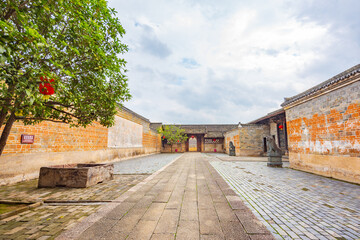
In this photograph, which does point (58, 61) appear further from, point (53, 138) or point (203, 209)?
point (53, 138)

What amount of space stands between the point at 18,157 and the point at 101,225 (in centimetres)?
475

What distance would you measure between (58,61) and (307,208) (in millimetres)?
5054

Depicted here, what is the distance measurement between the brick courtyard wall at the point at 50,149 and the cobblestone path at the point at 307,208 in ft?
21.4

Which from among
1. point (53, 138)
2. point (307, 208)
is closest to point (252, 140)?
point (307, 208)

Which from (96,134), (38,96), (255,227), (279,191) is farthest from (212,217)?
(96,134)

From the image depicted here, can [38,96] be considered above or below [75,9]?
below

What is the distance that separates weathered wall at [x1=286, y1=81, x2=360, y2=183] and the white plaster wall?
10439 millimetres

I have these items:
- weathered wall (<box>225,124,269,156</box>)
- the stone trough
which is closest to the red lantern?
the stone trough

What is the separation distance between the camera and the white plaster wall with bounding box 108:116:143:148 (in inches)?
416

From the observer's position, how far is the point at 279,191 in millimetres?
3975

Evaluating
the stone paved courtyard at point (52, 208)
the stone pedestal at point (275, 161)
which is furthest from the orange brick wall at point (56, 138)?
the stone pedestal at point (275, 161)

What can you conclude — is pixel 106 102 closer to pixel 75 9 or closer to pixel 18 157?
pixel 75 9

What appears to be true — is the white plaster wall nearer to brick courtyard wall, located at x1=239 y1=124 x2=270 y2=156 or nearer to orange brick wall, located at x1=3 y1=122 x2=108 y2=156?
orange brick wall, located at x1=3 y1=122 x2=108 y2=156

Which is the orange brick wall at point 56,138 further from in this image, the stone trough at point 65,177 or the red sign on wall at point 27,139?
the stone trough at point 65,177
